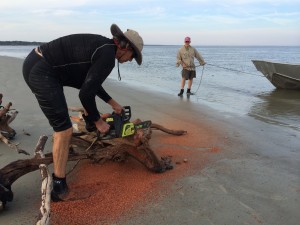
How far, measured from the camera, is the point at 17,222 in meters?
3.07

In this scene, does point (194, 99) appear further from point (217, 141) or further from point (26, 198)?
point (26, 198)

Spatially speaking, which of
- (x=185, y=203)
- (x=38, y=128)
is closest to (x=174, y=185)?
(x=185, y=203)

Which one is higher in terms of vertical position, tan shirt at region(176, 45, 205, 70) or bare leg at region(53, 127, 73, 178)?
tan shirt at region(176, 45, 205, 70)

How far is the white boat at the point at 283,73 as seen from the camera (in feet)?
41.1

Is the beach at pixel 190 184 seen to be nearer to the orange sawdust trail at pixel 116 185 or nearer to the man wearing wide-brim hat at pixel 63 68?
the orange sawdust trail at pixel 116 185

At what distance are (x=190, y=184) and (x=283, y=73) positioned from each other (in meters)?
10.3

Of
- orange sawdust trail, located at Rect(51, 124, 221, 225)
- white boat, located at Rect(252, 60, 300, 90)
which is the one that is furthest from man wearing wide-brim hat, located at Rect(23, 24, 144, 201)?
white boat, located at Rect(252, 60, 300, 90)

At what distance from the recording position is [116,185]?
3.81m

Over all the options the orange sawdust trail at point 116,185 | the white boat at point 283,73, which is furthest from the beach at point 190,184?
the white boat at point 283,73

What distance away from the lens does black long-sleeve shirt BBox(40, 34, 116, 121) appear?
124 inches

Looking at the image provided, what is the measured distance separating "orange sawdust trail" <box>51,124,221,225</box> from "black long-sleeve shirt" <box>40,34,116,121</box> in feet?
2.79

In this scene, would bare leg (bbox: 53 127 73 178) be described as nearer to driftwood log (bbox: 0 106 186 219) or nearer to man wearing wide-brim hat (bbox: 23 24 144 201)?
man wearing wide-brim hat (bbox: 23 24 144 201)

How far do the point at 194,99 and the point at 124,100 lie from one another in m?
2.38

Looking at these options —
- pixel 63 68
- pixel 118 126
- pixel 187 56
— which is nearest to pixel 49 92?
pixel 63 68
